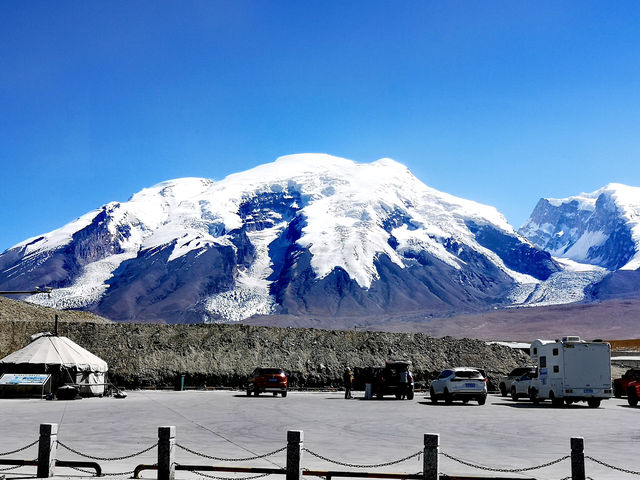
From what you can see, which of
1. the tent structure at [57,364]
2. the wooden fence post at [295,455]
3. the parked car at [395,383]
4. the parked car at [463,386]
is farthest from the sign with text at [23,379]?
the wooden fence post at [295,455]

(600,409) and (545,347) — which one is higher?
(545,347)

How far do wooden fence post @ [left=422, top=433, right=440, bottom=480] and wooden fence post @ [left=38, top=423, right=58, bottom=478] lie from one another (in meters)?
6.57

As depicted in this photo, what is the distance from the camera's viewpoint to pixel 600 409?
35531mm

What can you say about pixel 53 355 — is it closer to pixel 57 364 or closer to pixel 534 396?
pixel 57 364

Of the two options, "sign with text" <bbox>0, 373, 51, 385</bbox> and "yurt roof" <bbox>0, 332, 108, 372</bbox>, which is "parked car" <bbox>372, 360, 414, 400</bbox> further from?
"sign with text" <bbox>0, 373, 51, 385</bbox>

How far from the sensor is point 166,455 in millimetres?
13938

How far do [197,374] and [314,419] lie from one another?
41901 millimetres

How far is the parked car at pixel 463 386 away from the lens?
126 ft

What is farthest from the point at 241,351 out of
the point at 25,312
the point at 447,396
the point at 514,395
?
the point at 447,396

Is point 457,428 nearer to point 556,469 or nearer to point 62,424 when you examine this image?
point 556,469

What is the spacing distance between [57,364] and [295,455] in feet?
124

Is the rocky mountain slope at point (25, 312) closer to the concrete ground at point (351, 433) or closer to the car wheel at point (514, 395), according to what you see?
the concrete ground at point (351, 433)

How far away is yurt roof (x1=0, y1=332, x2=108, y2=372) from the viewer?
48.2m

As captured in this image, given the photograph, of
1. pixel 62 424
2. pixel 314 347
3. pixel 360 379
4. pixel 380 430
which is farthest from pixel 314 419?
pixel 314 347
